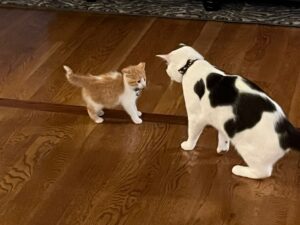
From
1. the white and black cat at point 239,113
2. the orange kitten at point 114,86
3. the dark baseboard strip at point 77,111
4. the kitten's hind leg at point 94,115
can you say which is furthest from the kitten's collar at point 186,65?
the kitten's hind leg at point 94,115

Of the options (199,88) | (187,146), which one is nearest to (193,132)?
(187,146)

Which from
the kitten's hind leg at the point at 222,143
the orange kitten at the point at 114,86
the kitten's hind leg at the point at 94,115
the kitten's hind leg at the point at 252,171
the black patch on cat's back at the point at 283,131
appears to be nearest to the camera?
the black patch on cat's back at the point at 283,131

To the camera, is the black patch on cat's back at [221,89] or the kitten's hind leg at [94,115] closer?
the black patch on cat's back at [221,89]

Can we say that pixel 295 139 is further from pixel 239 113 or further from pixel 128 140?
pixel 128 140

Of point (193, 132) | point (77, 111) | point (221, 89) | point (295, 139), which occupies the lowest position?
point (77, 111)

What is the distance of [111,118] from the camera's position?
2443 millimetres

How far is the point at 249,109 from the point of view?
1.88 metres

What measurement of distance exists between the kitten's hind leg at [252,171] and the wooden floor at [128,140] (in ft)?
0.08

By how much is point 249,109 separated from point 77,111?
2.98 feet

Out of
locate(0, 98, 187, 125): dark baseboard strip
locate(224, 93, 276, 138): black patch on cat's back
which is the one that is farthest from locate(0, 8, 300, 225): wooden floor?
locate(224, 93, 276, 138): black patch on cat's back

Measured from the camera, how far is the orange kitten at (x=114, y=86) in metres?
2.25

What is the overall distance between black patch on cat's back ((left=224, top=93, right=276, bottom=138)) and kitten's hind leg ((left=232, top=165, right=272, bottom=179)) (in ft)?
0.63

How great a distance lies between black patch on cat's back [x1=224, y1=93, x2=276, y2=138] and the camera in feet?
6.17

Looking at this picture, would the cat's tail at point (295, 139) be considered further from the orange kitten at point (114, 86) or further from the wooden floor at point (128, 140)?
the orange kitten at point (114, 86)
